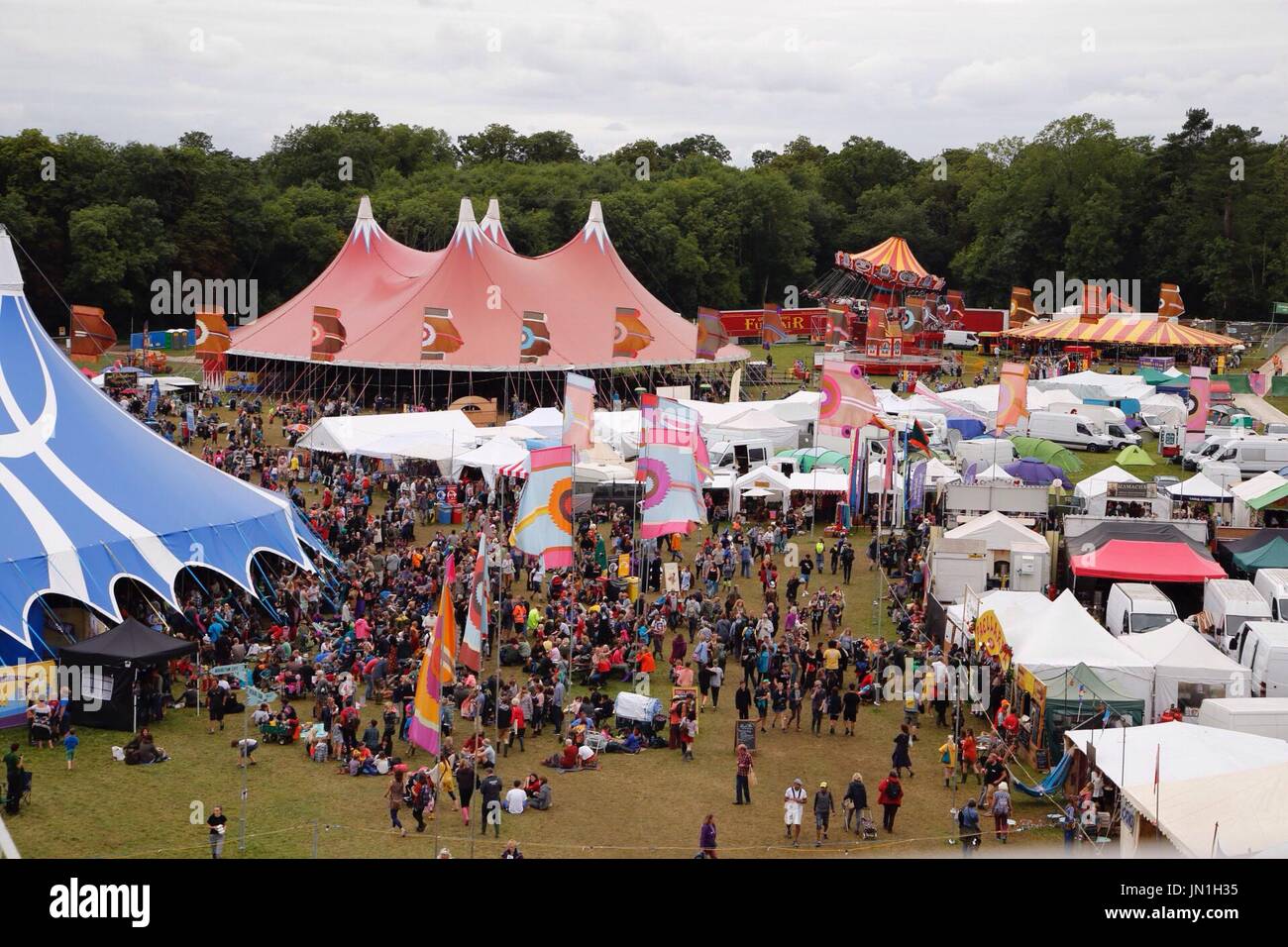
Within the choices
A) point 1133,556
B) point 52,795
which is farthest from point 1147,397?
point 52,795

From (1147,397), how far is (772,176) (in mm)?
34593

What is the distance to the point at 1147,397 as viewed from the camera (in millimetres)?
39250

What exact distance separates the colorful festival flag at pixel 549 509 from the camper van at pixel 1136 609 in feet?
22.0

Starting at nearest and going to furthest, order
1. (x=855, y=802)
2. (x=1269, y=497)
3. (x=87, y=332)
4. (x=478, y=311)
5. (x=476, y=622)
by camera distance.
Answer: (x=855, y=802) < (x=476, y=622) < (x=1269, y=497) < (x=87, y=332) < (x=478, y=311)

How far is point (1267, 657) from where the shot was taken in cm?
1559

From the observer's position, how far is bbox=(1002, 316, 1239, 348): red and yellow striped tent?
5041 cm

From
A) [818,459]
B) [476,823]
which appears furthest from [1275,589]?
[476,823]

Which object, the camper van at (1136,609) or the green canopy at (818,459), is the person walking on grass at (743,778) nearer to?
the camper van at (1136,609)

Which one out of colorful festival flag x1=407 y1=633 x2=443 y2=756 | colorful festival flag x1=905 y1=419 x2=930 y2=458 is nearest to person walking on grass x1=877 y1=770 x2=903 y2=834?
colorful festival flag x1=407 y1=633 x2=443 y2=756

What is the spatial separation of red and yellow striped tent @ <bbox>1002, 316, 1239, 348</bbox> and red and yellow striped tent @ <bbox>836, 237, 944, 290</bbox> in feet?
17.0

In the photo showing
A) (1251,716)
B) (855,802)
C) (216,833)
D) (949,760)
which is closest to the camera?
(216,833)

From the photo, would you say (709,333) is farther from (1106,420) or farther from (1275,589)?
(1275,589)

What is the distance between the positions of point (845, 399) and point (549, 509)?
7.39m
